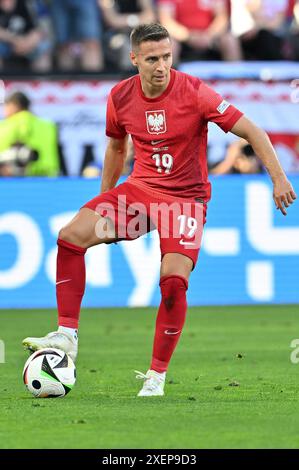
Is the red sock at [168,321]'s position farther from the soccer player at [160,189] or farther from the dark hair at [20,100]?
the dark hair at [20,100]

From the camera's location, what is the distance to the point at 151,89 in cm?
789

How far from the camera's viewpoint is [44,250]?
48.3 feet

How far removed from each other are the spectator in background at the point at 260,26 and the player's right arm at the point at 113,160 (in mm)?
9980

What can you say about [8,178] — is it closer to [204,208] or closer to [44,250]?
[44,250]

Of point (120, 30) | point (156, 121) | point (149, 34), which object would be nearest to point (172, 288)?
point (156, 121)

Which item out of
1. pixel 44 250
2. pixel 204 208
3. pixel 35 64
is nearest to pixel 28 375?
pixel 204 208

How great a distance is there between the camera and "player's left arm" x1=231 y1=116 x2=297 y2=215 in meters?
7.44

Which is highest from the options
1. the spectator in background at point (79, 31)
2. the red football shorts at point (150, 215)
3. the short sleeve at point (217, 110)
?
the spectator in background at point (79, 31)

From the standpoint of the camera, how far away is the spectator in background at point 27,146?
16.3 m

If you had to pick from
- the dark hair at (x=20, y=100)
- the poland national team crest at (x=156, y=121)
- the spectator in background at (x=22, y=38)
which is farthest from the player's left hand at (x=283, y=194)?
the spectator in background at (x=22, y=38)

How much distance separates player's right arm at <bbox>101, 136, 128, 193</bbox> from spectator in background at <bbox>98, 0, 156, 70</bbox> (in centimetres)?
947

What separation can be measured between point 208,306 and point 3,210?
2.65 metres

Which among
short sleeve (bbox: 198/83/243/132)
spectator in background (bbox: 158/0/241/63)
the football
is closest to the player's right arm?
short sleeve (bbox: 198/83/243/132)

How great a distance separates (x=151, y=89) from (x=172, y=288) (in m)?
1.24
